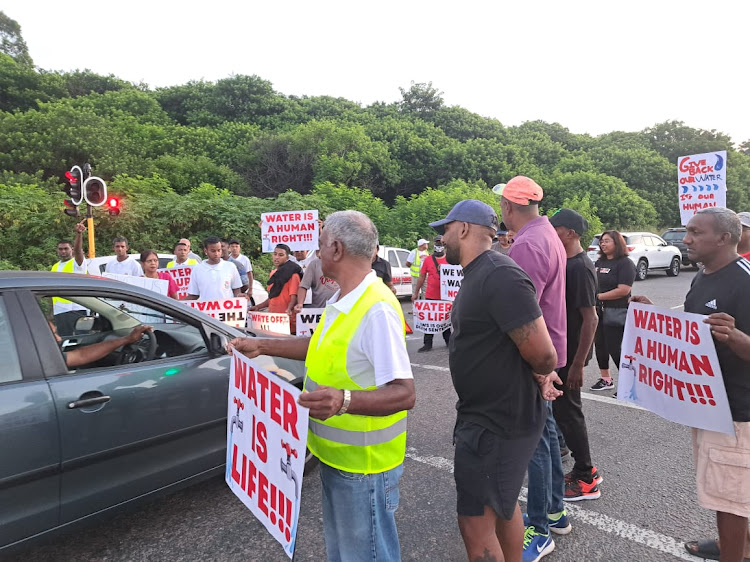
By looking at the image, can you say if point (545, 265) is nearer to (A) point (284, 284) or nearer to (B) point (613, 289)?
(B) point (613, 289)

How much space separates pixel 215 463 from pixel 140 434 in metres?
0.60

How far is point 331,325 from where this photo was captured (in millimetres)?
1709

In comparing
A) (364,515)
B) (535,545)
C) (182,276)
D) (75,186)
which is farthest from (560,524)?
(75,186)

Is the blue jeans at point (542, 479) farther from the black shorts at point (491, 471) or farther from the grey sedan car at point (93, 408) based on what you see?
the grey sedan car at point (93, 408)

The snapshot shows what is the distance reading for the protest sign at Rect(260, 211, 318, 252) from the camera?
9.13 m

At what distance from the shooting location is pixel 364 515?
1.68 meters

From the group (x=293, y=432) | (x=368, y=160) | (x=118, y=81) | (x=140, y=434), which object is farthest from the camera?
(x=118, y=81)

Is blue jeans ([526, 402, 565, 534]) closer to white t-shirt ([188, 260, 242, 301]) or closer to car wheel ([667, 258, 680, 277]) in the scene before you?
white t-shirt ([188, 260, 242, 301])

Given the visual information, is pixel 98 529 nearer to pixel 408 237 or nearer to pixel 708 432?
pixel 708 432

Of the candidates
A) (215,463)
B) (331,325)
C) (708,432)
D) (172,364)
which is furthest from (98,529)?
(708,432)

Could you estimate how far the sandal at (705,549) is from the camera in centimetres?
265

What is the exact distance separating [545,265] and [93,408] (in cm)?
247

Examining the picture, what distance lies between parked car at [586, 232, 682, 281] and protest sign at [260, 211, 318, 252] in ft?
39.6

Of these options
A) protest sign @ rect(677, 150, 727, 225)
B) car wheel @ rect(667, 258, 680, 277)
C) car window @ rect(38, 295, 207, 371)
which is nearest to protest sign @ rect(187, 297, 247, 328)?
car window @ rect(38, 295, 207, 371)
